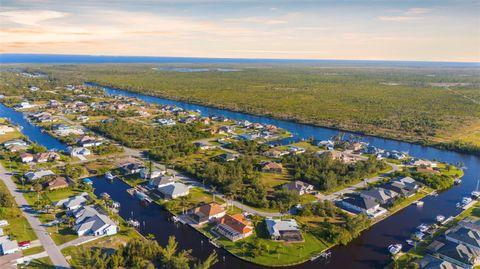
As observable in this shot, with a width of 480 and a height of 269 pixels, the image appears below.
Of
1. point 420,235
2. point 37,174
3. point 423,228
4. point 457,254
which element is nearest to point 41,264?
point 37,174

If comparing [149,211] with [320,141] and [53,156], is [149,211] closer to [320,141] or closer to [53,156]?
[53,156]

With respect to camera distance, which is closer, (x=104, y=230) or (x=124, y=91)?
(x=104, y=230)

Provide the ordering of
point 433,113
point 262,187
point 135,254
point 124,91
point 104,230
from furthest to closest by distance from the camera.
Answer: point 124,91 → point 433,113 → point 262,187 → point 104,230 → point 135,254

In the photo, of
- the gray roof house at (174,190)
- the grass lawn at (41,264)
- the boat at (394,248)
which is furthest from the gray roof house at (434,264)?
the grass lawn at (41,264)

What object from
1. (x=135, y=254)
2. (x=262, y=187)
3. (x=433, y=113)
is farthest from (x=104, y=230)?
(x=433, y=113)

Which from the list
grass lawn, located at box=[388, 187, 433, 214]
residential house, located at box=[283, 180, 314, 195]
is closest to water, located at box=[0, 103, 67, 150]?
residential house, located at box=[283, 180, 314, 195]

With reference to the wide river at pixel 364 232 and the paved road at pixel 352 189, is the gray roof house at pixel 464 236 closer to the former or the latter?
the wide river at pixel 364 232

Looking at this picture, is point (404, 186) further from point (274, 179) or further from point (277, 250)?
point (277, 250)
